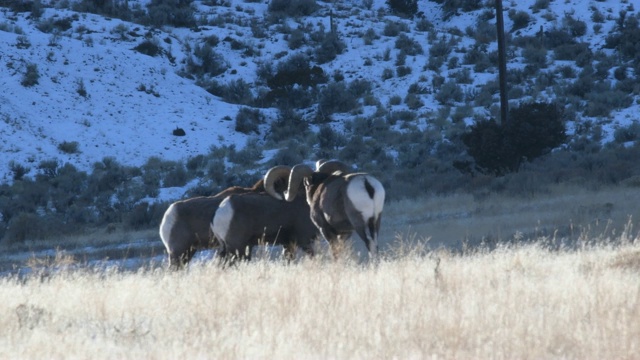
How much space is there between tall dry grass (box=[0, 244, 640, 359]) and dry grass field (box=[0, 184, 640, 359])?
2 centimetres

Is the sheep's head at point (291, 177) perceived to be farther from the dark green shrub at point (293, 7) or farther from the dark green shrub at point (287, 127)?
the dark green shrub at point (293, 7)

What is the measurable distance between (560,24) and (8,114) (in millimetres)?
28495

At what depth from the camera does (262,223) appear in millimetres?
15797

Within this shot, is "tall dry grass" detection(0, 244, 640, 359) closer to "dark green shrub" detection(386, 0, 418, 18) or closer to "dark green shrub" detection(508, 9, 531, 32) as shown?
"dark green shrub" detection(508, 9, 531, 32)

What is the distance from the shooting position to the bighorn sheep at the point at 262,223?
15.6 metres

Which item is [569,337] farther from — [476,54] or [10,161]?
[476,54]

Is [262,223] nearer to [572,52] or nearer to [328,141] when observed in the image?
[328,141]

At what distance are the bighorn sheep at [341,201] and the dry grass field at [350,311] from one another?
4.88 feet

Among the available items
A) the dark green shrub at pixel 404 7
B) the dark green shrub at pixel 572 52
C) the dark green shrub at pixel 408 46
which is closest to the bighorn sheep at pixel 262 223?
the dark green shrub at pixel 572 52

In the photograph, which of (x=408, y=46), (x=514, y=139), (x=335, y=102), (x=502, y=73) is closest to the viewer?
(x=514, y=139)

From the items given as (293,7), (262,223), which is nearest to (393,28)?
(293,7)

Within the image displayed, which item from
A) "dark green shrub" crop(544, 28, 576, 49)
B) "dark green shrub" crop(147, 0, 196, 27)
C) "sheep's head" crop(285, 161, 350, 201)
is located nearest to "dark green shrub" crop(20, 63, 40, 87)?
"dark green shrub" crop(147, 0, 196, 27)

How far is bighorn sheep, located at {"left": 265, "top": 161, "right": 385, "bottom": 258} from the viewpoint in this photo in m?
15.0

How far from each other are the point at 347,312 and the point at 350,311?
2.4 inches
